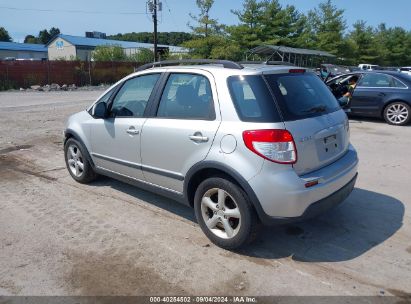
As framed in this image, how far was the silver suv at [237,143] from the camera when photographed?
3162 millimetres

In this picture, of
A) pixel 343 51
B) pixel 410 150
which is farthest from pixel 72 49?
pixel 410 150

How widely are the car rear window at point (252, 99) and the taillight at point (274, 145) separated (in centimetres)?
13

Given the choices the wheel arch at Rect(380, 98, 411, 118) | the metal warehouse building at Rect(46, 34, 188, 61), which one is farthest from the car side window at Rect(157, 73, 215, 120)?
the metal warehouse building at Rect(46, 34, 188, 61)

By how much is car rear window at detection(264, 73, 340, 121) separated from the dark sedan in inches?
249

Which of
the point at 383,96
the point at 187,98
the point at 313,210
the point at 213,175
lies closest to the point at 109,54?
the point at 383,96

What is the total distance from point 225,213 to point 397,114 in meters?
8.50

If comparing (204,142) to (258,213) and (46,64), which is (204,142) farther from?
(46,64)

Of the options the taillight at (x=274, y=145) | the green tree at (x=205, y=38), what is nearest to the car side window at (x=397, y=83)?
the taillight at (x=274, y=145)

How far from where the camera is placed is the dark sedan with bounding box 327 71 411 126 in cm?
1002

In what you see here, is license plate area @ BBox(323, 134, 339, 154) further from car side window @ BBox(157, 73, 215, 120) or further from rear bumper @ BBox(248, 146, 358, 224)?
car side window @ BBox(157, 73, 215, 120)

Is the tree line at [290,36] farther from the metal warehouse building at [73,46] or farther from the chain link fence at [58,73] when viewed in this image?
the metal warehouse building at [73,46]

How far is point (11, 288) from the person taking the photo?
3.02 metres

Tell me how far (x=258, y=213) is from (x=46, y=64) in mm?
30560

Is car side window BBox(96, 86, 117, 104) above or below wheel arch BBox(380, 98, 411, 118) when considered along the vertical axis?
above
